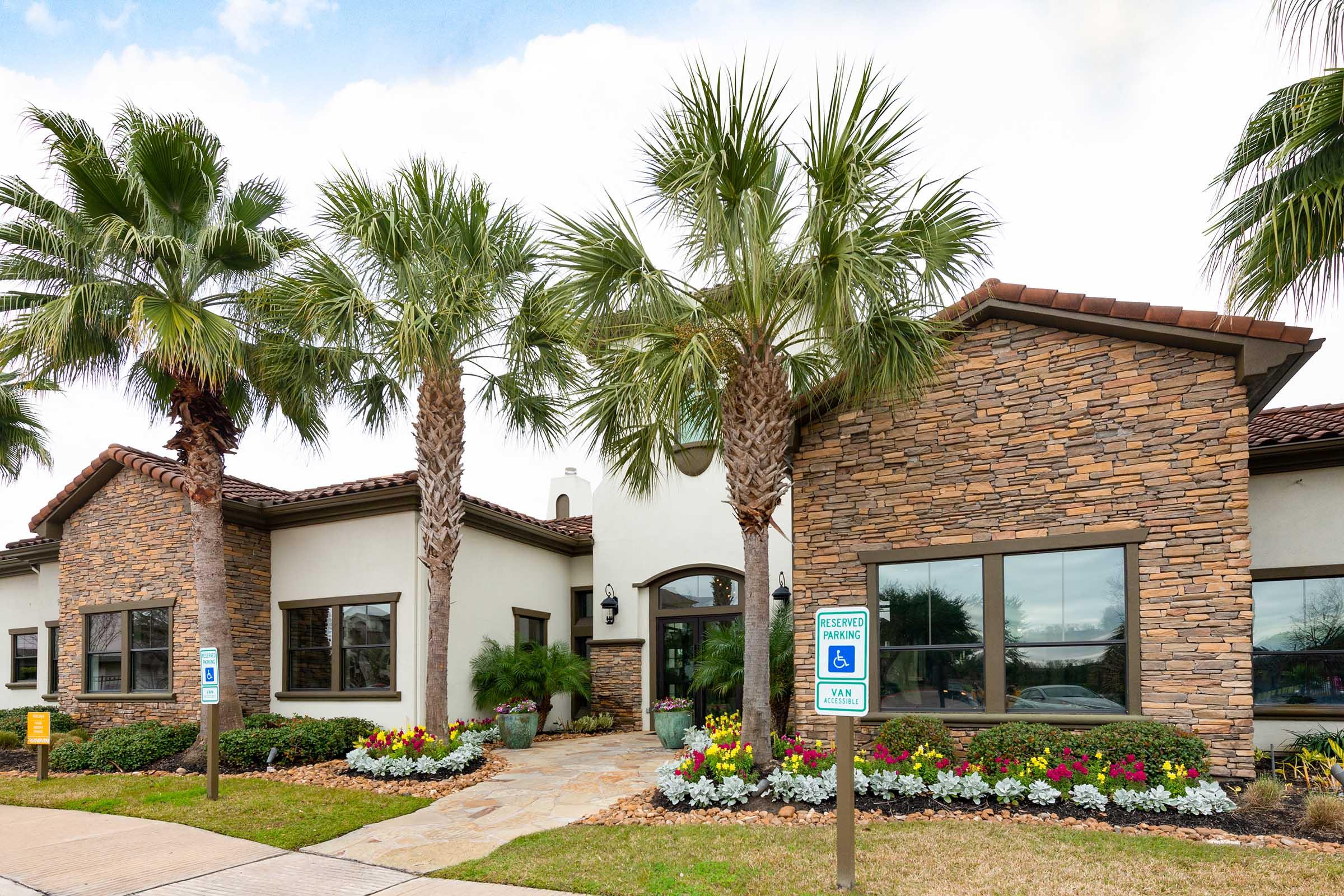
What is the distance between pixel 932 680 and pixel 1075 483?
2.79m

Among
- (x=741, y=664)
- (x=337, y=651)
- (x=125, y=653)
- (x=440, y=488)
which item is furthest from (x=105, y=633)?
(x=741, y=664)

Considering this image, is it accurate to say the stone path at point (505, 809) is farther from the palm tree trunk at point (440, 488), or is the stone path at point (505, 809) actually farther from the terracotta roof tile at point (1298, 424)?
the terracotta roof tile at point (1298, 424)

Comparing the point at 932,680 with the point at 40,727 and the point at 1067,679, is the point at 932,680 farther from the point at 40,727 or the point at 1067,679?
the point at 40,727

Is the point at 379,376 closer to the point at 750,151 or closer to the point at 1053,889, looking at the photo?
the point at 750,151

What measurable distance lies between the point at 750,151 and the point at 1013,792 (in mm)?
6925

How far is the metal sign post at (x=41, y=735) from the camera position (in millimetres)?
12570

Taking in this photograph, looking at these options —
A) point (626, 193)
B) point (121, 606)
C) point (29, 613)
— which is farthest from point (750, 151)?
point (29, 613)

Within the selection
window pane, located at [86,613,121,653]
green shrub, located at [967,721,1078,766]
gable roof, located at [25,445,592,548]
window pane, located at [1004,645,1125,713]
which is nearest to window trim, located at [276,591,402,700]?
gable roof, located at [25,445,592,548]

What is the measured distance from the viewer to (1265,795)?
8.31 metres

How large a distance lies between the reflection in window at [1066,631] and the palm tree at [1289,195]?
10.4 feet

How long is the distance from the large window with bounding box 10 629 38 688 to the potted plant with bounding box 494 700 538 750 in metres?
13.4

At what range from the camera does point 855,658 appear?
606 centimetres

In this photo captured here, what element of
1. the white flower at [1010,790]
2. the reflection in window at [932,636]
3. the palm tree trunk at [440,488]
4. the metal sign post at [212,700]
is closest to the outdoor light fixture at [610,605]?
the palm tree trunk at [440,488]

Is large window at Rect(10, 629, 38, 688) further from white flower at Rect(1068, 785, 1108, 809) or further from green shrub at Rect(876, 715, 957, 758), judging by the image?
white flower at Rect(1068, 785, 1108, 809)
